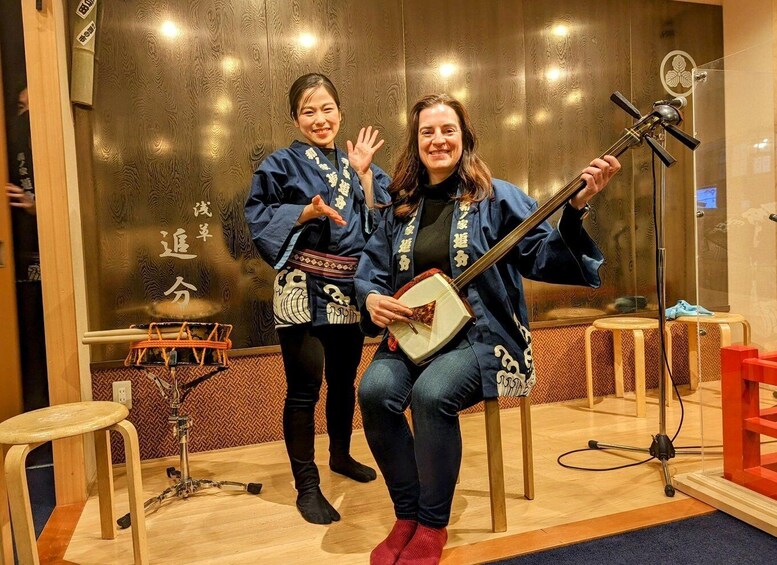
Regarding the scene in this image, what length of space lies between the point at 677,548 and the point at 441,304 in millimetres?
994

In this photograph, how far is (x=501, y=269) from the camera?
1.79 meters

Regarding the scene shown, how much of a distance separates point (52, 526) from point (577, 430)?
91.8 inches

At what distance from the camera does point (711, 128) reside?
202 centimetres

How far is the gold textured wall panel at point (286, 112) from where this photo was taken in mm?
2676

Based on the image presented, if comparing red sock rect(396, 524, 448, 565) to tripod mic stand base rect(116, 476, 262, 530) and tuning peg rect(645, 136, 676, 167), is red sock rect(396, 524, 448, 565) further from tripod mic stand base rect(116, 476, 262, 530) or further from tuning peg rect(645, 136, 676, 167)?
tuning peg rect(645, 136, 676, 167)

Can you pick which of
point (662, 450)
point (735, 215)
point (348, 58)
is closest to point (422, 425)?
point (662, 450)

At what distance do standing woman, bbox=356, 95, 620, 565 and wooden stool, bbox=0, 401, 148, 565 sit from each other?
2.19 feet

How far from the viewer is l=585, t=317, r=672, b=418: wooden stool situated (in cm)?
308

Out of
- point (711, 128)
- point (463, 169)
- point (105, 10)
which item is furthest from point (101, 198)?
point (711, 128)

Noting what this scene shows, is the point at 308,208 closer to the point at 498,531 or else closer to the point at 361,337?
→ the point at 361,337

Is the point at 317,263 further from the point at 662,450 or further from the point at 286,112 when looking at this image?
the point at 662,450

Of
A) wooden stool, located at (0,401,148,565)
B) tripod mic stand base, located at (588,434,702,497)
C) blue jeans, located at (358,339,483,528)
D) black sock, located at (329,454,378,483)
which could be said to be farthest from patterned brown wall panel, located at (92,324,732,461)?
blue jeans, located at (358,339,483,528)

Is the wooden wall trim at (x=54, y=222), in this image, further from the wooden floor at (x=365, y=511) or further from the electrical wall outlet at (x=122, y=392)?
the electrical wall outlet at (x=122, y=392)

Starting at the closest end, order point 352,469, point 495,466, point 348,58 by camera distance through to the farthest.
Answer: point 495,466 < point 352,469 < point 348,58
